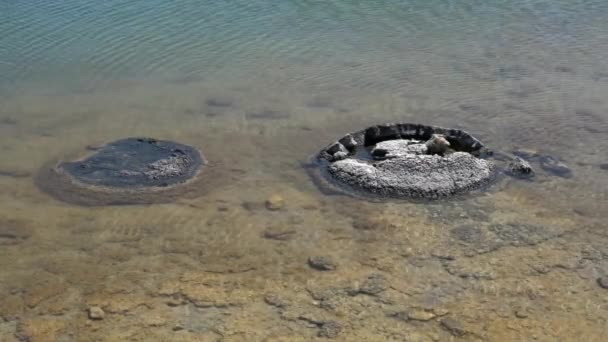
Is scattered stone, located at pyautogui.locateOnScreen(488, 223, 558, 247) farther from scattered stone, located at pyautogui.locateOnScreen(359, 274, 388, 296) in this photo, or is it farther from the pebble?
the pebble

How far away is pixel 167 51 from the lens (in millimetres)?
12266

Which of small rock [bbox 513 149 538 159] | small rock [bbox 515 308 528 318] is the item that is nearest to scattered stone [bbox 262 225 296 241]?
small rock [bbox 515 308 528 318]

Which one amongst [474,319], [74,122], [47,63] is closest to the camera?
[474,319]

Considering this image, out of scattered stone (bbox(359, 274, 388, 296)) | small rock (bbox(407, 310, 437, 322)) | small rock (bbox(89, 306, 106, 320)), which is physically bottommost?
small rock (bbox(407, 310, 437, 322))

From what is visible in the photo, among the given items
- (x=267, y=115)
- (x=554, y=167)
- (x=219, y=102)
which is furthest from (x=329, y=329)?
(x=219, y=102)

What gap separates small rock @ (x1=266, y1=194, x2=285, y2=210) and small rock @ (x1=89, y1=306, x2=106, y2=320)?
7.44 feet

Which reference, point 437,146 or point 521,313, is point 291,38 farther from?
point 521,313

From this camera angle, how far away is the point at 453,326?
18.4 feet

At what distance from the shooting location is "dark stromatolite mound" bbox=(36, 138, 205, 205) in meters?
7.70

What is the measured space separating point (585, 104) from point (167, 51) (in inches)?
277

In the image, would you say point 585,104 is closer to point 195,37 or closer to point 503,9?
point 503,9

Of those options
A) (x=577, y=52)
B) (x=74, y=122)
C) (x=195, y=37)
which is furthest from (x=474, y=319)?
(x=195, y=37)

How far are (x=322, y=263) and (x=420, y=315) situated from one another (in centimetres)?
115

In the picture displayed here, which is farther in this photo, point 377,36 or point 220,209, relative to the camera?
point 377,36
